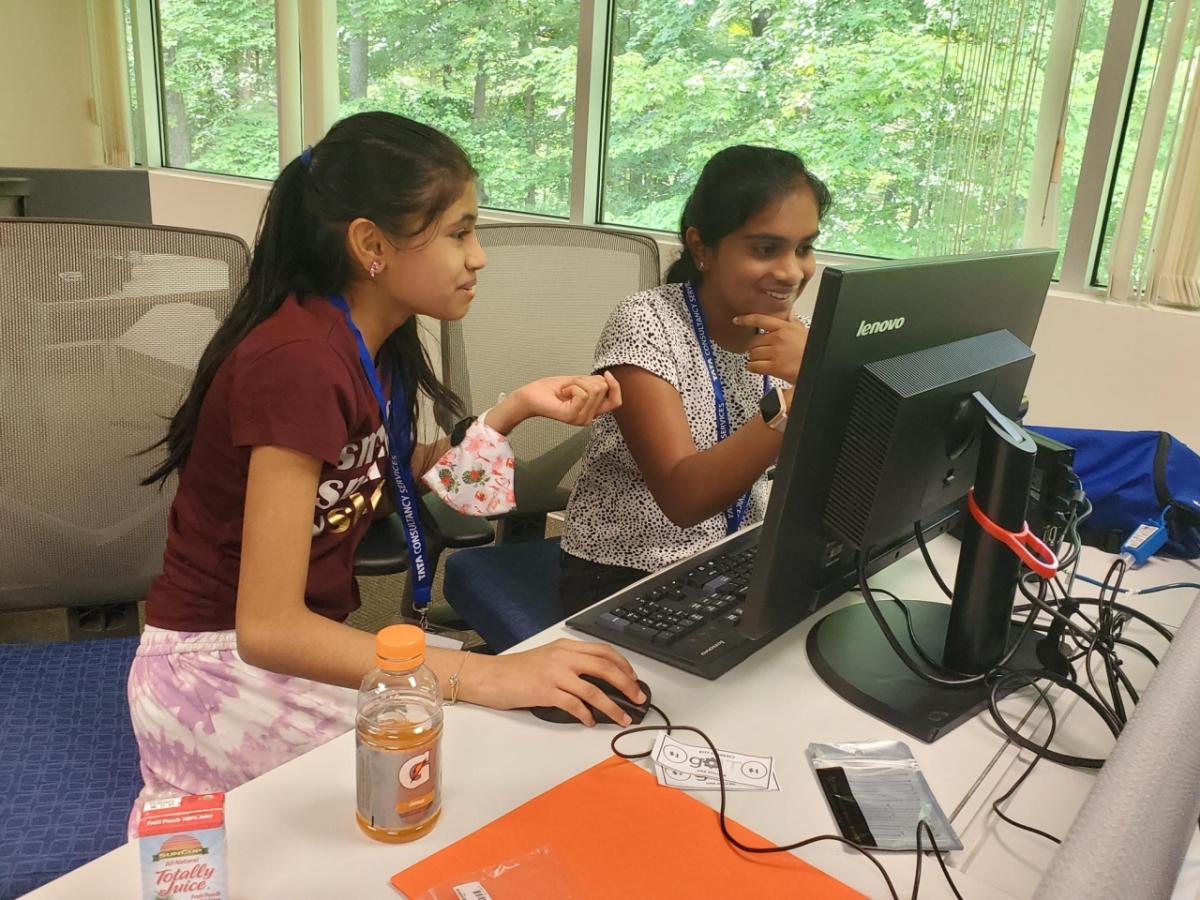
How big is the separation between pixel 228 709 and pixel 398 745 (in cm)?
52

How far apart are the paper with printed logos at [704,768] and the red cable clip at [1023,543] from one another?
1.00ft

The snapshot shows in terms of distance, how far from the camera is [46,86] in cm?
461

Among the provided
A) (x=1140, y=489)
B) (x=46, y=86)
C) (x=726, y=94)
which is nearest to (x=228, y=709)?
(x=1140, y=489)

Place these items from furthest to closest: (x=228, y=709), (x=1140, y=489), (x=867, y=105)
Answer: (x=867, y=105) → (x=1140, y=489) → (x=228, y=709)

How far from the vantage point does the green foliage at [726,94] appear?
220cm

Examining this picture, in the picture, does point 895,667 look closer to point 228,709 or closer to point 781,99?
point 228,709

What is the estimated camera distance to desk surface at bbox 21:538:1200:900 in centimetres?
68

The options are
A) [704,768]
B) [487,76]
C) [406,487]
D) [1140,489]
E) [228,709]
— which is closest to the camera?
[704,768]

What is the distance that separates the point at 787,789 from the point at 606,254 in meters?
1.28

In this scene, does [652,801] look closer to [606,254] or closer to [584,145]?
[606,254]

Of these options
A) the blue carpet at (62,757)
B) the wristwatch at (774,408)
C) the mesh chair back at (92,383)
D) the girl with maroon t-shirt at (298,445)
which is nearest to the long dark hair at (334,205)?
the girl with maroon t-shirt at (298,445)

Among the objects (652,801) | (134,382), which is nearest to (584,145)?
(134,382)

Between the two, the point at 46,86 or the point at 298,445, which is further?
the point at 46,86

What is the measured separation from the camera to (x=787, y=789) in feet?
2.64
